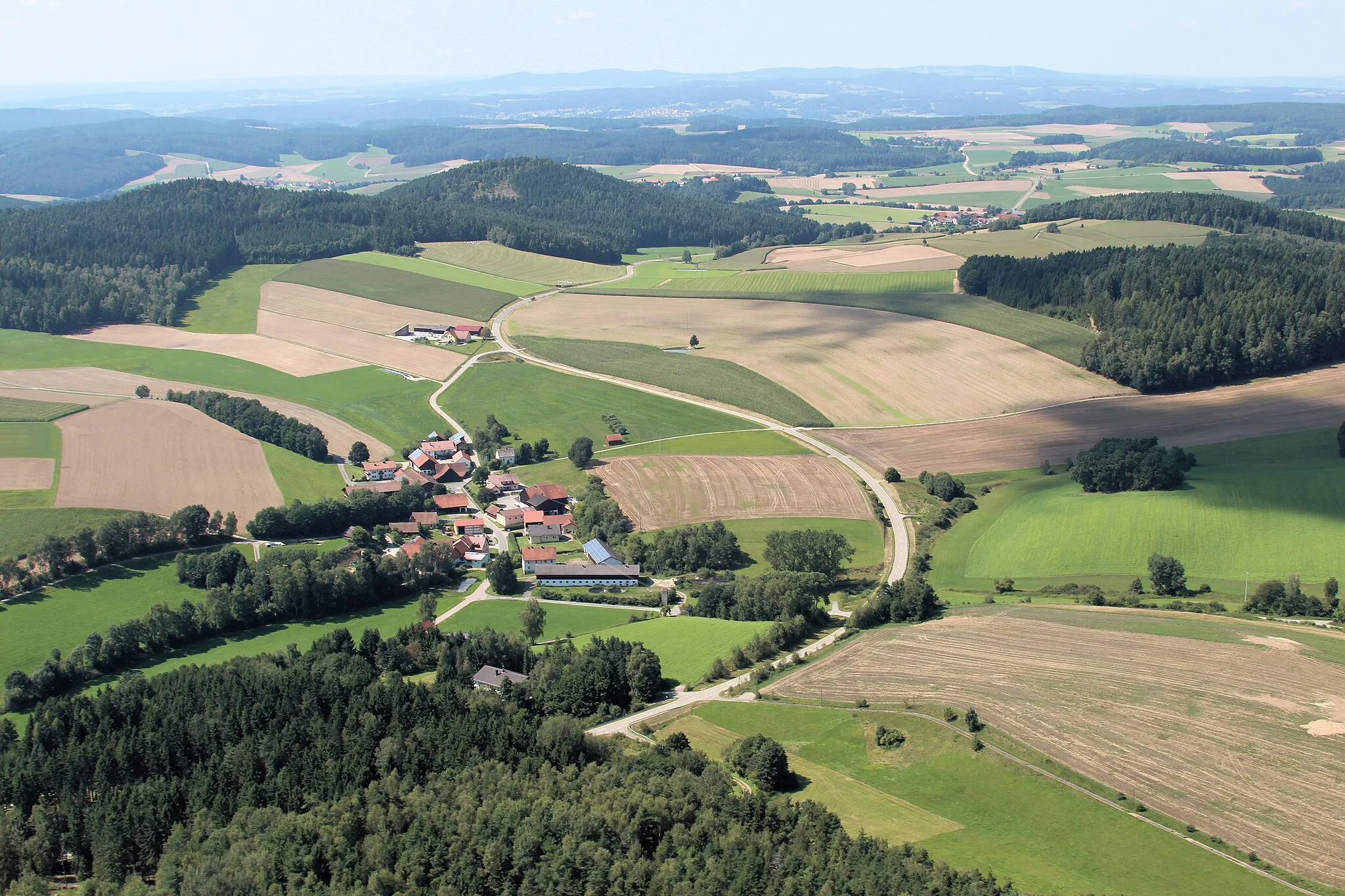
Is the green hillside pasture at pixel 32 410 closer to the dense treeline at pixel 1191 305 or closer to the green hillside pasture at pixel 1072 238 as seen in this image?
the dense treeline at pixel 1191 305

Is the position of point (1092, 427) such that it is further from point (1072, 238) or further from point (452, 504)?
point (1072, 238)

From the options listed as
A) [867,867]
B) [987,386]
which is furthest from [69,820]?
[987,386]

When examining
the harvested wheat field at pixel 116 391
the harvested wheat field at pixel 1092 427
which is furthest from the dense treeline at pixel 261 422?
the harvested wheat field at pixel 1092 427

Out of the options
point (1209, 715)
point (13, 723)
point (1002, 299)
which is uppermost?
point (1002, 299)

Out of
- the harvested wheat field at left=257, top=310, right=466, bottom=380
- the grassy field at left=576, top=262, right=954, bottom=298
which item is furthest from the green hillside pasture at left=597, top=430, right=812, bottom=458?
the grassy field at left=576, top=262, right=954, bottom=298

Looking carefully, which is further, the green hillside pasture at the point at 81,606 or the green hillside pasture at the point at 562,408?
the green hillside pasture at the point at 562,408

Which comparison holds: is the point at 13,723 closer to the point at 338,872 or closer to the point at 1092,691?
the point at 338,872

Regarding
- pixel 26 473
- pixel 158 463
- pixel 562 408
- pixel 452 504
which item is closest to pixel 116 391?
pixel 158 463
